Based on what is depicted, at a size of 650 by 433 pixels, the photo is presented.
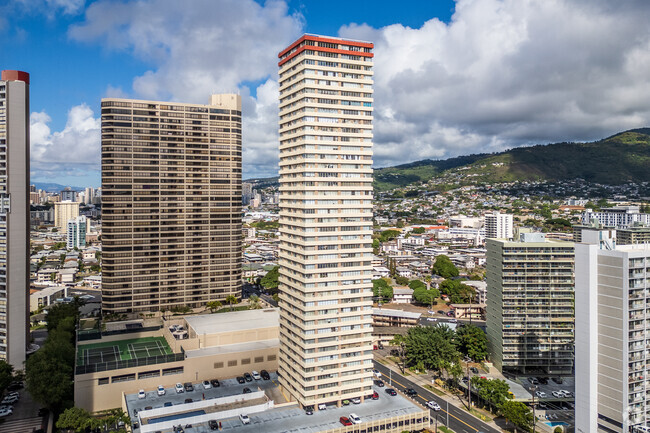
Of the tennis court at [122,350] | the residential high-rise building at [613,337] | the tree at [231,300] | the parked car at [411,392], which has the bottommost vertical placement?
the parked car at [411,392]

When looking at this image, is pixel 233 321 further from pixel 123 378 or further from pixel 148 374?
pixel 123 378

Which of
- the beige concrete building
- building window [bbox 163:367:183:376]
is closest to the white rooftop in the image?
the beige concrete building

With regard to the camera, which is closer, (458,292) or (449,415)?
(449,415)

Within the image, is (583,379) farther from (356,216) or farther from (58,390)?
(58,390)

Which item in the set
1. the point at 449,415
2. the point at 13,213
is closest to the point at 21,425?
the point at 13,213

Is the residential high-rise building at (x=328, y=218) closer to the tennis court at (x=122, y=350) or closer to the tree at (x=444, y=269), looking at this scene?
the tennis court at (x=122, y=350)

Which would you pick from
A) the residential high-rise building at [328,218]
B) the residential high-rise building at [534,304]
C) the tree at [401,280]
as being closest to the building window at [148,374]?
the residential high-rise building at [328,218]

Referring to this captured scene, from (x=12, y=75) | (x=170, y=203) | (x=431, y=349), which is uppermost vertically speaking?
(x=12, y=75)
